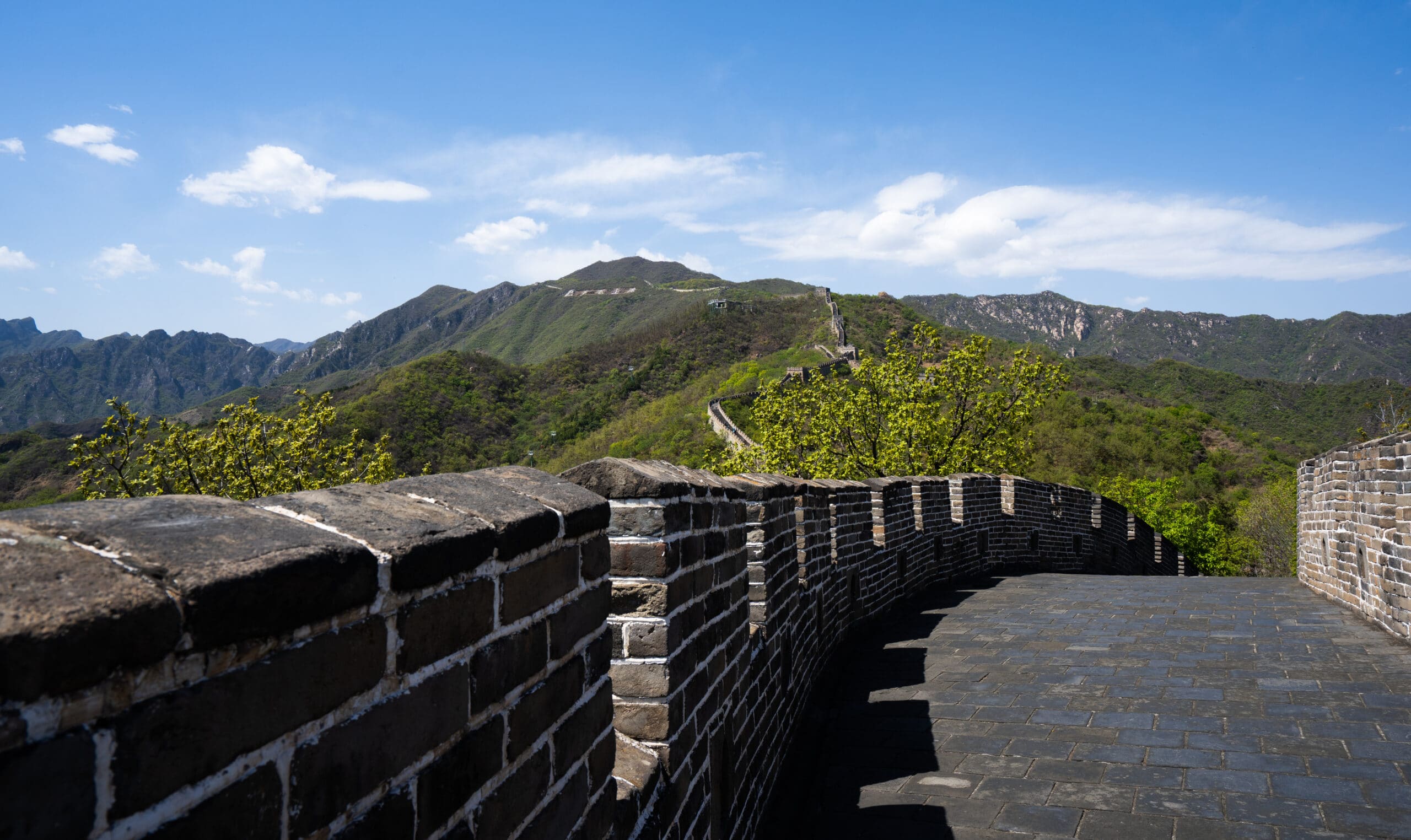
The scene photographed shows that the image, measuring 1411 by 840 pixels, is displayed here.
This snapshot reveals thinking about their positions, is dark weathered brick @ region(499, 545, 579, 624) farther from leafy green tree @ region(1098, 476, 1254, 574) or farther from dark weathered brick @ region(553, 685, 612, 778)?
leafy green tree @ region(1098, 476, 1254, 574)

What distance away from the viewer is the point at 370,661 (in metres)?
0.97

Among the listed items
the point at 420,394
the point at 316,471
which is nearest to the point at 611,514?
the point at 316,471

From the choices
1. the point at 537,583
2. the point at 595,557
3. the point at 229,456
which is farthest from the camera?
the point at 229,456

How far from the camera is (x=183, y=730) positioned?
0.72 meters

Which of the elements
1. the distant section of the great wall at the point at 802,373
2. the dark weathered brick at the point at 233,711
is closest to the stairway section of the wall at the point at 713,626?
the dark weathered brick at the point at 233,711

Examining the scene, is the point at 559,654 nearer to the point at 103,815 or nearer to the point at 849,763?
the point at 103,815

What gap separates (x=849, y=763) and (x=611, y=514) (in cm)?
274

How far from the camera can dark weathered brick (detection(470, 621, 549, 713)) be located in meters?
1.20

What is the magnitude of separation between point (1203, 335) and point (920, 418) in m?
112

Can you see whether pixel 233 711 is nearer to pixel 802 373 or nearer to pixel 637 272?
pixel 802 373

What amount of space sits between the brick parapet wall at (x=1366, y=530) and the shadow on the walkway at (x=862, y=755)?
3699 mm

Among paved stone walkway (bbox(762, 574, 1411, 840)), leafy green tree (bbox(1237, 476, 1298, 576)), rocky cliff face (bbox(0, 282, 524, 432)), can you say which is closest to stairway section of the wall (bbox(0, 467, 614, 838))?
paved stone walkway (bbox(762, 574, 1411, 840))

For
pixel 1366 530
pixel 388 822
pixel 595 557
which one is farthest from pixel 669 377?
pixel 388 822

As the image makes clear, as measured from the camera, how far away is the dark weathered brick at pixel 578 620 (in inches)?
58.2
